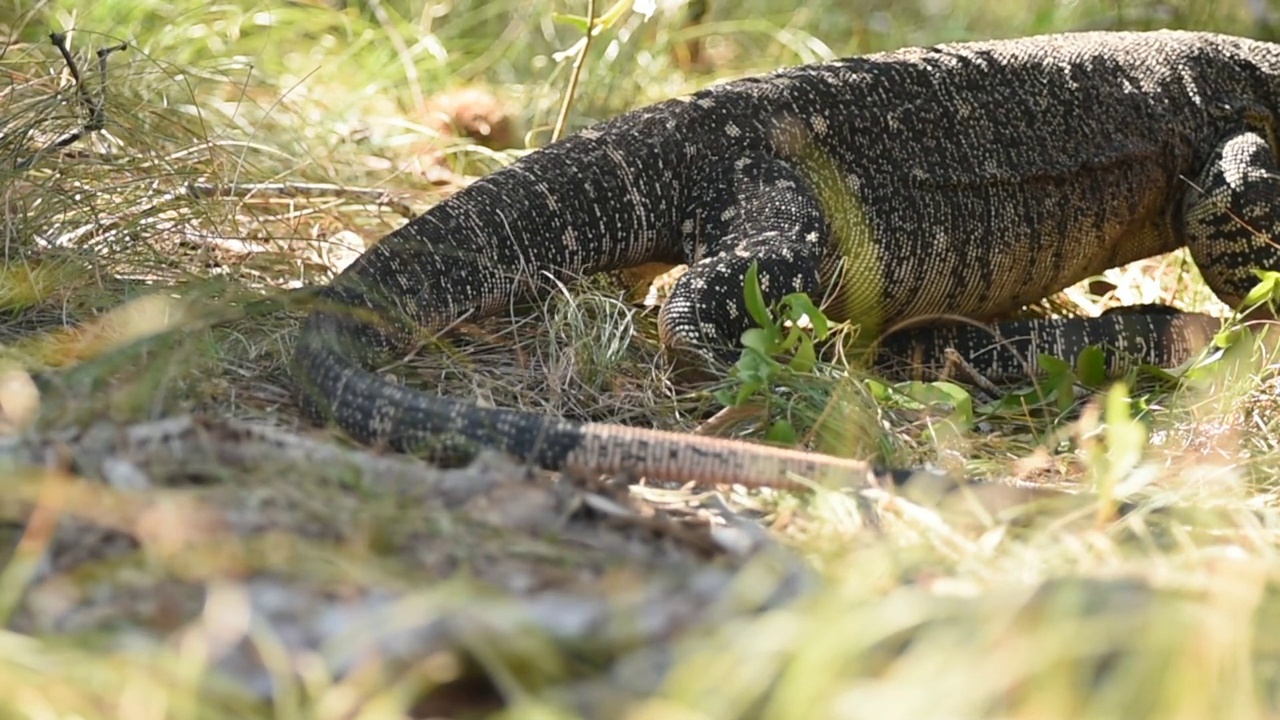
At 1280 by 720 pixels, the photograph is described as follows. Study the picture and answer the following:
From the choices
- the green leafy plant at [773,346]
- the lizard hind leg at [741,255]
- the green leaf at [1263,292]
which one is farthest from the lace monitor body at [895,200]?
the green leaf at [1263,292]

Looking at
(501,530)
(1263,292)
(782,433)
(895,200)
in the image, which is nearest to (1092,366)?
(1263,292)

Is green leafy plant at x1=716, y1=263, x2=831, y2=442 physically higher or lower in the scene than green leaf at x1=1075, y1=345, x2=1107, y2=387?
higher

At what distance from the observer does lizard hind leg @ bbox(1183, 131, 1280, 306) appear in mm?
4551

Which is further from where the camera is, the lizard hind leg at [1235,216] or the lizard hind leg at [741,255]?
the lizard hind leg at [1235,216]

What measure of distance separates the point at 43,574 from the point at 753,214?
94.7 inches

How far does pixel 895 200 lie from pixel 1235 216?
117 centimetres

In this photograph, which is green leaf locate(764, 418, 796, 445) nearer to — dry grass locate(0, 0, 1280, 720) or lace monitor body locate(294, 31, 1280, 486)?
dry grass locate(0, 0, 1280, 720)

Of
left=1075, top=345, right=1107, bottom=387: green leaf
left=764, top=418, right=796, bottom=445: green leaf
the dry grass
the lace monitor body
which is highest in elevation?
the lace monitor body

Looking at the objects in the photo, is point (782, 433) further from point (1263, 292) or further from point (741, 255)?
point (1263, 292)

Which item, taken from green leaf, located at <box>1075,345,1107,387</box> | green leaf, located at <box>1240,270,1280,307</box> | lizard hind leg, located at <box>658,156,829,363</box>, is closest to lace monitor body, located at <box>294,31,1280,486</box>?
lizard hind leg, located at <box>658,156,829,363</box>

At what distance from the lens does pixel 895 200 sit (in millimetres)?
4328

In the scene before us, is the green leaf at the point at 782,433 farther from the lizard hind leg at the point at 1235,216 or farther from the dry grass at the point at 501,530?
the lizard hind leg at the point at 1235,216

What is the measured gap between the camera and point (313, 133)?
17.4 ft

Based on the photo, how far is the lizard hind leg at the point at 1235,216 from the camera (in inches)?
179
